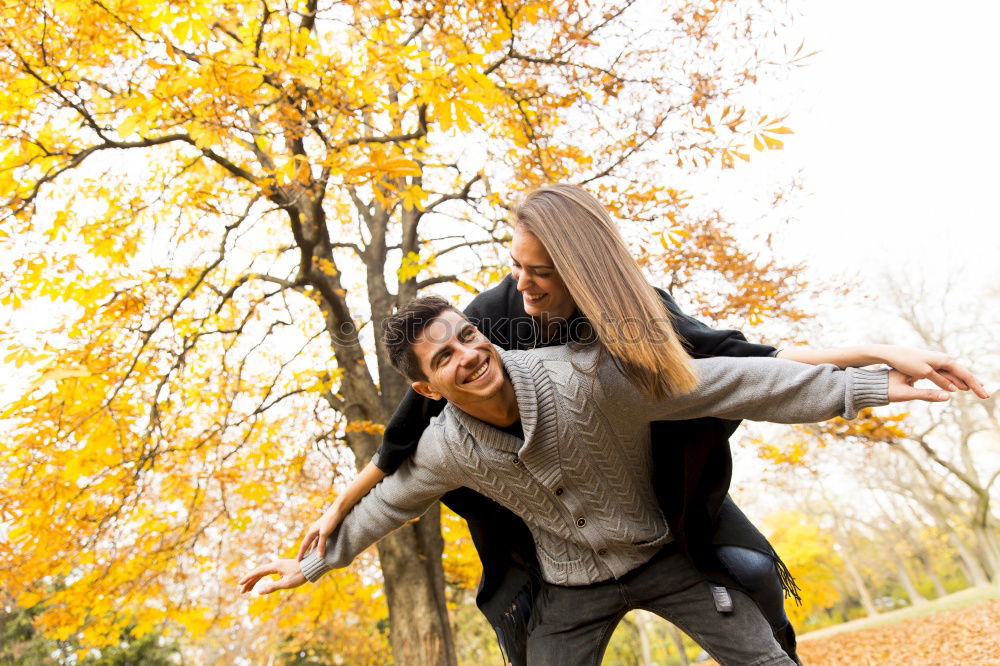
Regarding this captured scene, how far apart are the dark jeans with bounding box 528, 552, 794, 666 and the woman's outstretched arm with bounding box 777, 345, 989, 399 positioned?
87 centimetres

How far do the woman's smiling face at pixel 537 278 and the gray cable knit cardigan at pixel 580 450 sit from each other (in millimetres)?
198

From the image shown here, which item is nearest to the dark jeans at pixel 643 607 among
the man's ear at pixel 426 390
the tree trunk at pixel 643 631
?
the man's ear at pixel 426 390

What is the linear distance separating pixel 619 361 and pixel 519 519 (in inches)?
36.5

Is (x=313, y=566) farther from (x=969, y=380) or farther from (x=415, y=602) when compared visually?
(x=415, y=602)

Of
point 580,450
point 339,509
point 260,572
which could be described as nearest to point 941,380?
point 580,450

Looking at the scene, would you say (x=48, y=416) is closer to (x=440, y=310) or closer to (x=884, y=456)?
(x=440, y=310)

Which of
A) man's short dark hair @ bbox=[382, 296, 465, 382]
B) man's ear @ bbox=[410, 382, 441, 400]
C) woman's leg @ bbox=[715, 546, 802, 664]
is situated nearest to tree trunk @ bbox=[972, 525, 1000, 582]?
woman's leg @ bbox=[715, 546, 802, 664]

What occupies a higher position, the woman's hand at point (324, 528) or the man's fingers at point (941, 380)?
the man's fingers at point (941, 380)

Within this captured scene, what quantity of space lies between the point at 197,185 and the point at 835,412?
656 cm

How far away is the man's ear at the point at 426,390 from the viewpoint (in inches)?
94.5

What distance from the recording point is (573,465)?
227 centimetres

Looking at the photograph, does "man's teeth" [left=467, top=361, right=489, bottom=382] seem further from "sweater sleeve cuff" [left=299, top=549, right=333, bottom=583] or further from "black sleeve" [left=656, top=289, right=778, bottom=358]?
"sweater sleeve cuff" [left=299, top=549, right=333, bottom=583]

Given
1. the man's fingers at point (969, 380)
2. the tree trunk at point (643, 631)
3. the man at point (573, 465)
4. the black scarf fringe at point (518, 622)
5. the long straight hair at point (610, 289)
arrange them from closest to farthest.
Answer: the man's fingers at point (969, 380), the long straight hair at point (610, 289), the man at point (573, 465), the black scarf fringe at point (518, 622), the tree trunk at point (643, 631)

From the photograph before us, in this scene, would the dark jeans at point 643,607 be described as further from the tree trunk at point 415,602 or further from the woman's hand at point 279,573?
the tree trunk at point 415,602
